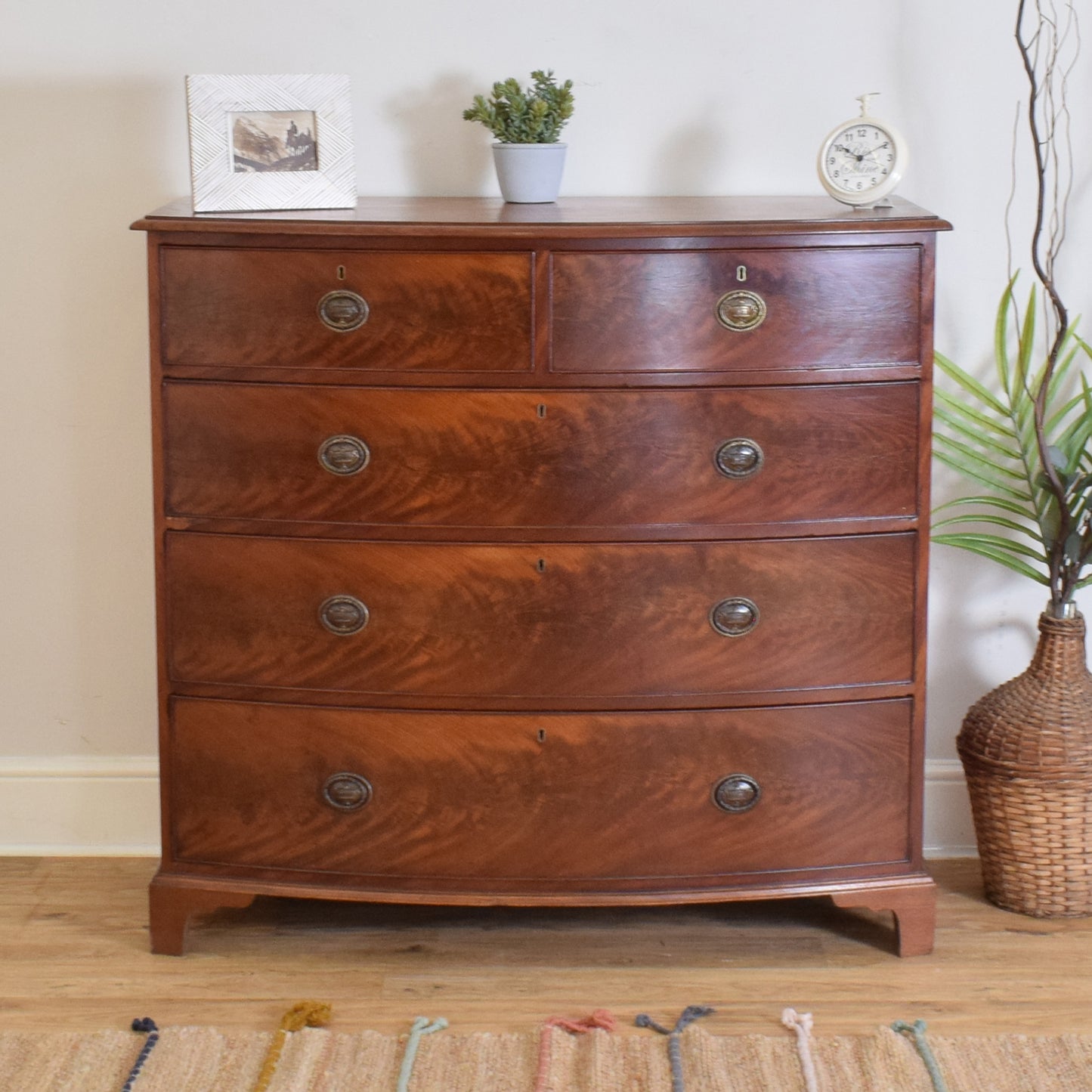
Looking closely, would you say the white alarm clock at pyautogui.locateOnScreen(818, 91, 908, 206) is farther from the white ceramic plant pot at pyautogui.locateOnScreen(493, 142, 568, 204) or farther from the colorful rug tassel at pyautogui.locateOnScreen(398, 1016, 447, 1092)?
the colorful rug tassel at pyautogui.locateOnScreen(398, 1016, 447, 1092)

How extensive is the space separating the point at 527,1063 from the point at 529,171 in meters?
1.41

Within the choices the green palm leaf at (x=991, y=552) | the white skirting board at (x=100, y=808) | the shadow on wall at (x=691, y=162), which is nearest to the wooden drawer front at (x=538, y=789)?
the green palm leaf at (x=991, y=552)

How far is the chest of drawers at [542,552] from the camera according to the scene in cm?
221

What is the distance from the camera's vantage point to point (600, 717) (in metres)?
2.33

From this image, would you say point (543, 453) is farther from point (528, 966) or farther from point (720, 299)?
point (528, 966)

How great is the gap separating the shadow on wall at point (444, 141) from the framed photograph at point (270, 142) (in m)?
0.29

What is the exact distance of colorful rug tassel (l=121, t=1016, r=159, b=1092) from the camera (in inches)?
83.7

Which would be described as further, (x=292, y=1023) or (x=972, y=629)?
(x=972, y=629)

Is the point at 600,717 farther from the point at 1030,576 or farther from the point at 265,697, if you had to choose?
the point at 1030,576

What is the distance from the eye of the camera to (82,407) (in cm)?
278

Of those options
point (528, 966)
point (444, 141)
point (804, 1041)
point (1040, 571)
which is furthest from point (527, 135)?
point (804, 1041)

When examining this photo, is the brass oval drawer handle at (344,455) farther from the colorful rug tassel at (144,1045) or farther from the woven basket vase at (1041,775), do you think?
the woven basket vase at (1041,775)

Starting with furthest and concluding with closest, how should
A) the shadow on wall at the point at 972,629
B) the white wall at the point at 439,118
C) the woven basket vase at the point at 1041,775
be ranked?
the shadow on wall at the point at 972,629, the white wall at the point at 439,118, the woven basket vase at the point at 1041,775

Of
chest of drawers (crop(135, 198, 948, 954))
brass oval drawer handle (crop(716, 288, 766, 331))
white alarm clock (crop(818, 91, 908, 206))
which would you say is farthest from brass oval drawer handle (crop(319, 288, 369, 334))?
white alarm clock (crop(818, 91, 908, 206))
